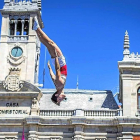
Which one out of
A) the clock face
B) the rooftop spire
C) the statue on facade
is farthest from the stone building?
the statue on facade

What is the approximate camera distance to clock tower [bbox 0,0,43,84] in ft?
200

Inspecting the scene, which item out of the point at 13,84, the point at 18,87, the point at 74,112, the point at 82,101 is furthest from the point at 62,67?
the point at 82,101

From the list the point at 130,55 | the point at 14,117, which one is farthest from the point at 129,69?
the point at 14,117

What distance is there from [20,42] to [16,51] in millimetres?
1252

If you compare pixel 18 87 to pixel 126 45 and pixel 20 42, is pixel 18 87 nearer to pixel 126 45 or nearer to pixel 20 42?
pixel 20 42

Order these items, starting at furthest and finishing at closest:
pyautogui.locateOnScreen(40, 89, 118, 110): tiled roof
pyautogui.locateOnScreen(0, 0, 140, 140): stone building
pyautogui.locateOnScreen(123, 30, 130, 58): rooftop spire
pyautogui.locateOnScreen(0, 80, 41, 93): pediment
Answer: pyautogui.locateOnScreen(40, 89, 118, 110): tiled roof
pyautogui.locateOnScreen(123, 30, 130, 58): rooftop spire
pyautogui.locateOnScreen(0, 80, 41, 93): pediment
pyautogui.locateOnScreen(0, 0, 140, 140): stone building

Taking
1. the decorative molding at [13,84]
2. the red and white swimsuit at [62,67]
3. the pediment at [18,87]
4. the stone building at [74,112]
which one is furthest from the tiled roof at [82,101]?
the red and white swimsuit at [62,67]

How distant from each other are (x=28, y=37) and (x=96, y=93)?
1163cm

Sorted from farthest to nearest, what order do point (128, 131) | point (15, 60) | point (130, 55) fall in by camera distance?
point (15, 60) → point (130, 55) → point (128, 131)

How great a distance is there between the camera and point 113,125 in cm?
5191

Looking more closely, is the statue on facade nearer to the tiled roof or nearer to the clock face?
the tiled roof

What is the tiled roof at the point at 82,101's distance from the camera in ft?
182

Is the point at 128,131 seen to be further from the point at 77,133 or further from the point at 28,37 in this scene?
the point at 28,37

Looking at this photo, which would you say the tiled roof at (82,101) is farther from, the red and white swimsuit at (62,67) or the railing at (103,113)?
the red and white swimsuit at (62,67)
